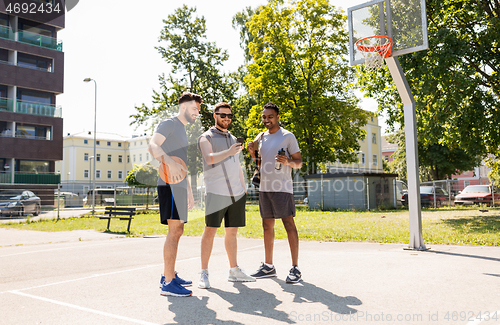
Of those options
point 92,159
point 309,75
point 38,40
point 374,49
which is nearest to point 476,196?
point 309,75

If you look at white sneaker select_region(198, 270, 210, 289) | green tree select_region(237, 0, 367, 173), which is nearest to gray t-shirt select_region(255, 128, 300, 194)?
white sneaker select_region(198, 270, 210, 289)

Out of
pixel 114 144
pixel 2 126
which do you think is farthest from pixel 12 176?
pixel 114 144

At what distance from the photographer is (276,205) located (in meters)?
5.01

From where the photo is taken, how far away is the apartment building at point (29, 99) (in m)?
31.5

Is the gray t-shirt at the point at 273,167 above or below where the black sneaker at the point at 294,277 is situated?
above

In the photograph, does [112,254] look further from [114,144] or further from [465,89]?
[114,144]

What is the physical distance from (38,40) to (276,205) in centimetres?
3583

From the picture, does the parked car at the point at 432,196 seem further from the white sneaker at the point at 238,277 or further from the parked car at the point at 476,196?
the white sneaker at the point at 238,277

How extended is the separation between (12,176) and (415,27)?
1294 inches

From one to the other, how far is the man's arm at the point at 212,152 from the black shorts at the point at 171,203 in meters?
0.53

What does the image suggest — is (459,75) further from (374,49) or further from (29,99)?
(29,99)

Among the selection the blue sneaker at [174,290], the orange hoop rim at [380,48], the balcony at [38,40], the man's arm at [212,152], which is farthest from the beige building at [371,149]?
the blue sneaker at [174,290]

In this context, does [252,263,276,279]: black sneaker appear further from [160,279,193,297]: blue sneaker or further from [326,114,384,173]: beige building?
[326,114,384,173]: beige building

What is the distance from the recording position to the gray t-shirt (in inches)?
198
